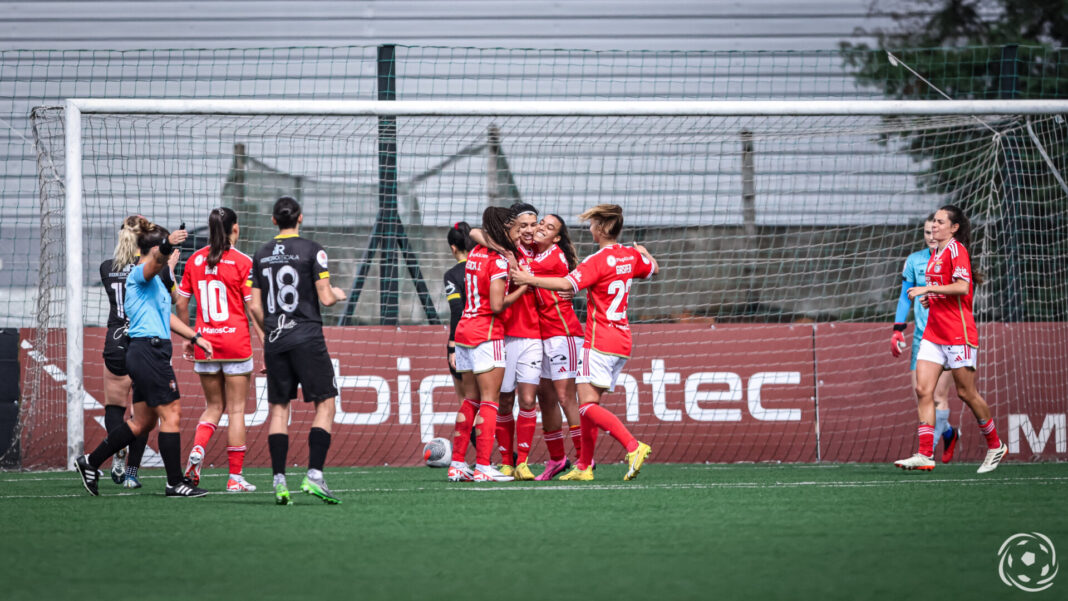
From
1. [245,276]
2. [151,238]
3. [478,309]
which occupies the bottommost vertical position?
[478,309]

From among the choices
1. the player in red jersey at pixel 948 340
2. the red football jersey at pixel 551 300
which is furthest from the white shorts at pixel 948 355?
the red football jersey at pixel 551 300

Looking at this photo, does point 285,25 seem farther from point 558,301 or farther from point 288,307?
point 288,307

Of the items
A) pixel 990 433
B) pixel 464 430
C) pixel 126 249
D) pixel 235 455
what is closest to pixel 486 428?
Answer: pixel 464 430

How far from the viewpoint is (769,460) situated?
10500mm

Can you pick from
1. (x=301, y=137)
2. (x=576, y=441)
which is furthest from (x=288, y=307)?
(x=301, y=137)

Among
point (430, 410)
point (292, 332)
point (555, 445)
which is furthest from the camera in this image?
point (430, 410)

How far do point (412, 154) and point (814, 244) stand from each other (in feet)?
14.1

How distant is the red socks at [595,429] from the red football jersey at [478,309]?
2.77 feet

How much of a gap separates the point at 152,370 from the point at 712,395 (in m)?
5.45

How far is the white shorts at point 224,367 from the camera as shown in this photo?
7355mm

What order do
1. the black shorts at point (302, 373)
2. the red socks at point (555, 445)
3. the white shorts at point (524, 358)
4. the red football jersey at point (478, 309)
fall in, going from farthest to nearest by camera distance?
the red socks at point (555, 445), the white shorts at point (524, 358), the red football jersey at point (478, 309), the black shorts at point (302, 373)

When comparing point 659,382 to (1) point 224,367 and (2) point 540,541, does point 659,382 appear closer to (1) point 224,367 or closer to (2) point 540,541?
(1) point 224,367

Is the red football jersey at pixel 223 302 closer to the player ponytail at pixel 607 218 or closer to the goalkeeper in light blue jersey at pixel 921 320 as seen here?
the player ponytail at pixel 607 218

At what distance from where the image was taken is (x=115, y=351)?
850cm
